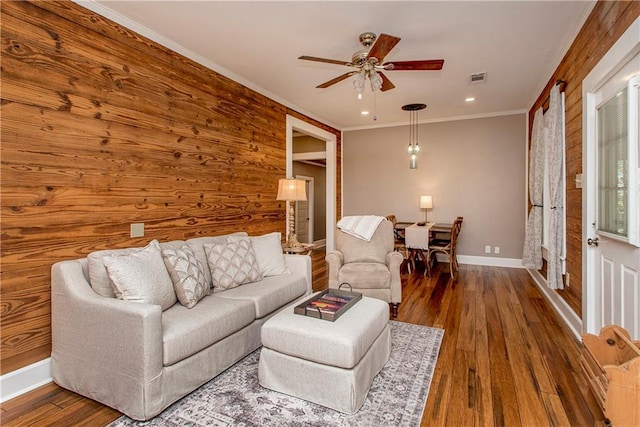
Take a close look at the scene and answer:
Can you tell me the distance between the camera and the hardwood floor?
1855 millimetres

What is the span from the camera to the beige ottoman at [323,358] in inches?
73.5

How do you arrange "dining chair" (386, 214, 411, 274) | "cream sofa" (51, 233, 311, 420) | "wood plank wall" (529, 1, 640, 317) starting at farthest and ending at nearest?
"dining chair" (386, 214, 411, 274) → "wood plank wall" (529, 1, 640, 317) → "cream sofa" (51, 233, 311, 420)

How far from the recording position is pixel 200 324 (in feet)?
6.86

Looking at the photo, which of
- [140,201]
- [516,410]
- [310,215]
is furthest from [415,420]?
[310,215]

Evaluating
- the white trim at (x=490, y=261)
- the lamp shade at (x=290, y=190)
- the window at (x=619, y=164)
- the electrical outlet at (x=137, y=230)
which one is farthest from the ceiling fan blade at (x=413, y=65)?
the white trim at (x=490, y=261)

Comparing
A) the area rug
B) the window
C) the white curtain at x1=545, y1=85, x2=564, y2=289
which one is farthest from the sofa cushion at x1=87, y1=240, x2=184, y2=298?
the white curtain at x1=545, y1=85, x2=564, y2=289

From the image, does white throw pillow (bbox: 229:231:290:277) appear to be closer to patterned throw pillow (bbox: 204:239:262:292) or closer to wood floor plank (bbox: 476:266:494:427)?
patterned throw pillow (bbox: 204:239:262:292)

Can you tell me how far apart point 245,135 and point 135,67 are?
1.47 m

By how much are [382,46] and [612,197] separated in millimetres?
1997

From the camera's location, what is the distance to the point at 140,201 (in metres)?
2.83

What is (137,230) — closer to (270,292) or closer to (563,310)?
(270,292)

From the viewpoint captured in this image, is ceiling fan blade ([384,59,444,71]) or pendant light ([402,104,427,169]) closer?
ceiling fan blade ([384,59,444,71])

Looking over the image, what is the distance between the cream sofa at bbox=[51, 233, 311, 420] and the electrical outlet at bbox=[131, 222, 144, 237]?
462 millimetres

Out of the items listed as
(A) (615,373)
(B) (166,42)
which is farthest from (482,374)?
(B) (166,42)
